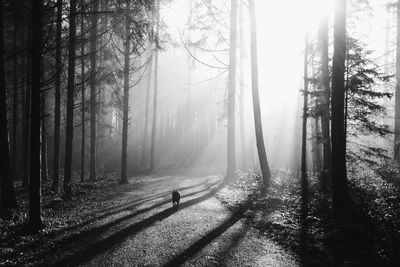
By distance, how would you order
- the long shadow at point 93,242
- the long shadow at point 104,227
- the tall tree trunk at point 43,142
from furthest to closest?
1. the tall tree trunk at point 43,142
2. the long shadow at point 104,227
3. the long shadow at point 93,242

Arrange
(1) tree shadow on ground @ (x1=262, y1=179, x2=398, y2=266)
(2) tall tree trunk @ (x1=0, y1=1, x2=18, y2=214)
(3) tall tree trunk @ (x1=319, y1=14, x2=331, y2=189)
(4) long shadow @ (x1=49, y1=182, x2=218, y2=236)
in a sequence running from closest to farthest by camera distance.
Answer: (1) tree shadow on ground @ (x1=262, y1=179, x2=398, y2=266) → (4) long shadow @ (x1=49, y1=182, x2=218, y2=236) → (2) tall tree trunk @ (x1=0, y1=1, x2=18, y2=214) → (3) tall tree trunk @ (x1=319, y1=14, x2=331, y2=189)

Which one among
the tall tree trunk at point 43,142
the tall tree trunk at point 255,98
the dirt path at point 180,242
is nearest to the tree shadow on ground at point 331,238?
the dirt path at point 180,242

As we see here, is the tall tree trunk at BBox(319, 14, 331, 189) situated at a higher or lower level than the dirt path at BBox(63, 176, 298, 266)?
higher

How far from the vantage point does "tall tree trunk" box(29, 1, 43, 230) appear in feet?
24.2

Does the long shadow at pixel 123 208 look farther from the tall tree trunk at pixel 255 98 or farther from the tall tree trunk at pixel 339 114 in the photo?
the tall tree trunk at pixel 339 114

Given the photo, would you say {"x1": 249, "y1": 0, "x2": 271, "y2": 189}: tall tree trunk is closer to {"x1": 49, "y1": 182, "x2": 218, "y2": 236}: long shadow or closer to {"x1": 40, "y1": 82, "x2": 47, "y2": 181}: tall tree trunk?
{"x1": 49, "y1": 182, "x2": 218, "y2": 236}: long shadow

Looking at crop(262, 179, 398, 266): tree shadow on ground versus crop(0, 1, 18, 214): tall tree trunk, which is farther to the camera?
crop(0, 1, 18, 214): tall tree trunk

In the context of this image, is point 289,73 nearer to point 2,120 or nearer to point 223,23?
point 223,23

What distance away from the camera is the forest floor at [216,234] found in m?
6.03

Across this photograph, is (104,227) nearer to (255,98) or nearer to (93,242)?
(93,242)

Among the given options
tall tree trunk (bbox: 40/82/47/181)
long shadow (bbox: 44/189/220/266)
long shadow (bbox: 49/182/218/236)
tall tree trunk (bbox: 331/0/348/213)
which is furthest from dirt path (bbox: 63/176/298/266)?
tall tree trunk (bbox: 40/82/47/181)

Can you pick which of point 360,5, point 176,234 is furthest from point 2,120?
point 360,5

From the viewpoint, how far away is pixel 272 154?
4444 cm

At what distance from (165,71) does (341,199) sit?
4831 cm
